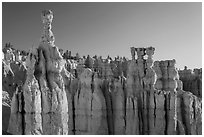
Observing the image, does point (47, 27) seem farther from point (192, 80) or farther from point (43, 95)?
point (192, 80)

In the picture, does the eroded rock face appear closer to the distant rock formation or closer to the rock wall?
the distant rock formation

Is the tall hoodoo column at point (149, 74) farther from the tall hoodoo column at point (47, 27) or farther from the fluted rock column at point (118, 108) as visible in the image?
the tall hoodoo column at point (47, 27)

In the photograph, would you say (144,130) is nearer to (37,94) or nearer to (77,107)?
(77,107)

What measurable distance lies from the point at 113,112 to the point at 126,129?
1.20 m

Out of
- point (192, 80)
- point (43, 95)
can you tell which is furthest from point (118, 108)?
point (192, 80)

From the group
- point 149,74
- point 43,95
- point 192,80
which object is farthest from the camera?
point 192,80

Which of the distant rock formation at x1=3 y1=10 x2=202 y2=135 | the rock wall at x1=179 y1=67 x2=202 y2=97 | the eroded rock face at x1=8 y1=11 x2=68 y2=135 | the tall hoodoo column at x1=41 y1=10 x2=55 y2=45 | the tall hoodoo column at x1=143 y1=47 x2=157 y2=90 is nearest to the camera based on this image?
the eroded rock face at x1=8 y1=11 x2=68 y2=135

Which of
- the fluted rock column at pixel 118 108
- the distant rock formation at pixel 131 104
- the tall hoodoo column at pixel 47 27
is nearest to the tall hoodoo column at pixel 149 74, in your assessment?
the distant rock formation at pixel 131 104

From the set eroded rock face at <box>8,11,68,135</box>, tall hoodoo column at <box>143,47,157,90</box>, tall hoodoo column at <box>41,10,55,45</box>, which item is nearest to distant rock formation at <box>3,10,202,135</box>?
tall hoodoo column at <box>143,47,157,90</box>

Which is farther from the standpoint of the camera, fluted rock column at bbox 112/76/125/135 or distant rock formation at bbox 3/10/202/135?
fluted rock column at bbox 112/76/125/135

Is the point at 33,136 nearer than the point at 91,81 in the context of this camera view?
Yes

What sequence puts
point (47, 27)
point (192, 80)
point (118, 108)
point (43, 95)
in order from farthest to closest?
point (192, 80) → point (118, 108) → point (47, 27) → point (43, 95)

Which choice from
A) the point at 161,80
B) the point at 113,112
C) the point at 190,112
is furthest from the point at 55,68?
the point at 161,80

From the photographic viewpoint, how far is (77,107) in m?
17.9
